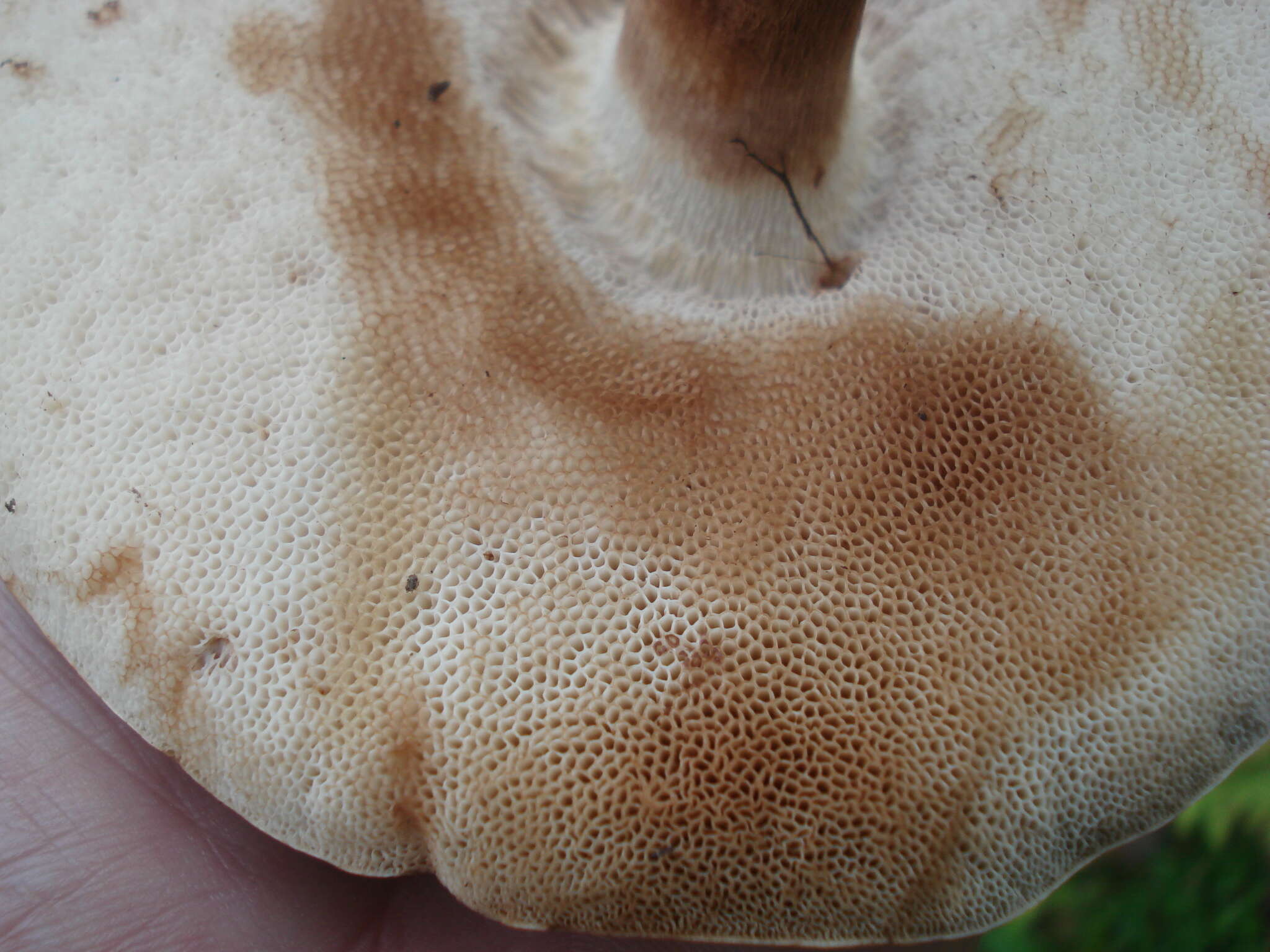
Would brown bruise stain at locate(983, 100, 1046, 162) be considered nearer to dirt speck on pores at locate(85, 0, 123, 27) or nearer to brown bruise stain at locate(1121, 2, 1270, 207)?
brown bruise stain at locate(1121, 2, 1270, 207)

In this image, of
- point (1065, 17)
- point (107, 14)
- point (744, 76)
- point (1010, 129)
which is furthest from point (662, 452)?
point (107, 14)

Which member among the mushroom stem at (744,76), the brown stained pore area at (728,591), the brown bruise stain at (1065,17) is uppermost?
the brown bruise stain at (1065,17)

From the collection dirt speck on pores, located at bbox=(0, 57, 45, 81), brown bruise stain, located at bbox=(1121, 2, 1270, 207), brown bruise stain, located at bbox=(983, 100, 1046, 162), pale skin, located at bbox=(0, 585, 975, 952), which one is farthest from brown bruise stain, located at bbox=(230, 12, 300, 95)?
brown bruise stain, located at bbox=(1121, 2, 1270, 207)

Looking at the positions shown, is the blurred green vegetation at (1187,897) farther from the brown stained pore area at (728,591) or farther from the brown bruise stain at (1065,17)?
the brown bruise stain at (1065,17)

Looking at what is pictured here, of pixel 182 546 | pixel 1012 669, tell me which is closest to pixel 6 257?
pixel 182 546

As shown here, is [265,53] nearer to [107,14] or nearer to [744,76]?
[107,14]

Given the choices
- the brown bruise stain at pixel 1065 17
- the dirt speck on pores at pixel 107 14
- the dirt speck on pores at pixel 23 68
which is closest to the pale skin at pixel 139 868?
the dirt speck on pores at pixel 23 68

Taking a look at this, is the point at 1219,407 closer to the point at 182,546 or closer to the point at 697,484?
the point at 697,484
